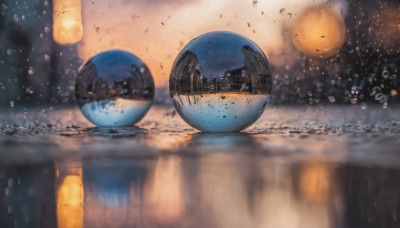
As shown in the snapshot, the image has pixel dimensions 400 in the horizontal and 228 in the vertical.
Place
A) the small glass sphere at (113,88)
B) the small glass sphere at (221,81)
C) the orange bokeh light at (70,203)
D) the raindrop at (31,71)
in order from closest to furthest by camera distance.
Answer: the orange bokeh light at (70,203) → the small glass sphere at (221,81) → the small glass sphere at (113,88) → the raindrop at (31,71)

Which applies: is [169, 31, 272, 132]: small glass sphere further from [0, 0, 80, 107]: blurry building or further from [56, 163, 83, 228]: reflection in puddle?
[0, 0, 80, 107]: blurry building

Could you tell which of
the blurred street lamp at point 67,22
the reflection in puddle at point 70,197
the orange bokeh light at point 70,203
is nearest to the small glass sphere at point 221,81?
the reflection in puddle at point 70,197

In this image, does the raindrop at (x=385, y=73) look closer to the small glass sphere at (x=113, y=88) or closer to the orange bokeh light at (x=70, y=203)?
the small glass sphere at (x=113, y=88)

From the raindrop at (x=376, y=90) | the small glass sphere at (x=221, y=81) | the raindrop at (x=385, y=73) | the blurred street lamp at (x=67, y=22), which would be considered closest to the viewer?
the small glass sphere at (x=221, y=81)

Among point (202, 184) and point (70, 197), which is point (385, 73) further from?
point (70, 197)

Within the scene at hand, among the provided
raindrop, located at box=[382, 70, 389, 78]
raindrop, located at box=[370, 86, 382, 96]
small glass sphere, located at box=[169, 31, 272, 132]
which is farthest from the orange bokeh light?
raindrop, located at box=[370, 86, 382, 96]

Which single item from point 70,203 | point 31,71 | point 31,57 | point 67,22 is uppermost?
point 67,22

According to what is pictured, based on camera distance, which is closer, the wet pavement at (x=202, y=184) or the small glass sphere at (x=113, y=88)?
the wet pavement at (x=202, y=184)

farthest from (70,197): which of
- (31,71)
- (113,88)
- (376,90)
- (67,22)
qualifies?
(376,90)
